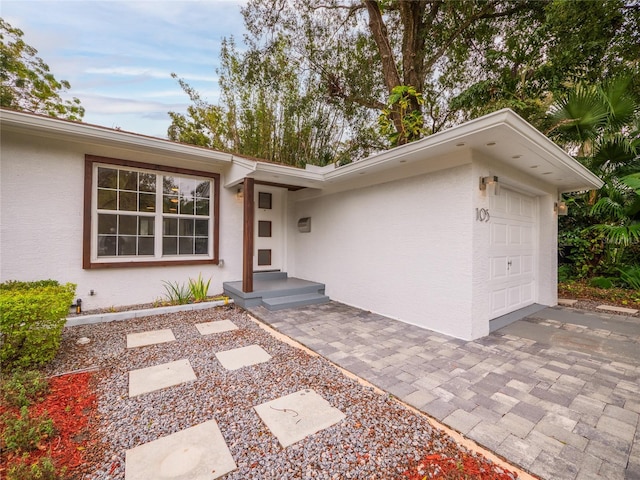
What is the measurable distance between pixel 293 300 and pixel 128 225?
3413 mm

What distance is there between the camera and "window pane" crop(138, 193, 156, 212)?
16.9 feet

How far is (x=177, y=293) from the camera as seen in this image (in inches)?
204

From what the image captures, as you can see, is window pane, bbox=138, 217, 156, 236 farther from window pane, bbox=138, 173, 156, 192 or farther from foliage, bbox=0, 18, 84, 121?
foliage, bbox=0, 18, 84, 121

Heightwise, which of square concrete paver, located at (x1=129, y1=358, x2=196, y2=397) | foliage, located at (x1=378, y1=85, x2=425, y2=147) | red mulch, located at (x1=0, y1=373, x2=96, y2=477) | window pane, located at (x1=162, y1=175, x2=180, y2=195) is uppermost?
foliage, located at (x1=378, y1=85, x2=425, y2=147)

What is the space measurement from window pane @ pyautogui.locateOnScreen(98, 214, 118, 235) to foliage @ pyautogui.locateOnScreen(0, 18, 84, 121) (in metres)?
8.55

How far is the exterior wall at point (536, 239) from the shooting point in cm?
373

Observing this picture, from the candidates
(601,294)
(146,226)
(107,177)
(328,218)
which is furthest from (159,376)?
(601,294)

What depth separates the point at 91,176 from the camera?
4.63 meters

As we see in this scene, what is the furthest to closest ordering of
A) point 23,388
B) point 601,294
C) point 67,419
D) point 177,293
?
point 601,294 < point 177,293 < point 23,388 < point 67,419

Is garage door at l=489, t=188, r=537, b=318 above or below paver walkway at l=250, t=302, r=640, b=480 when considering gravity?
above

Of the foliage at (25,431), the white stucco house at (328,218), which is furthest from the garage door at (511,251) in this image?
the foliage at (25,431)

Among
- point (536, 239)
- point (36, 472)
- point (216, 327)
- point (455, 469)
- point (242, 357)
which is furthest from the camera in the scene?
point (536, 239)

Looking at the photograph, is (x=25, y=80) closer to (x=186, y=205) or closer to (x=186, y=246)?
(x=186, y=205)

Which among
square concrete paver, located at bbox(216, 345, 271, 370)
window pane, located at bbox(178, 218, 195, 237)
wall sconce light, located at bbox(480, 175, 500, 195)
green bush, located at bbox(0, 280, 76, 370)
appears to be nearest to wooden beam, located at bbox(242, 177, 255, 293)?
window pane, located at bbox(178, 218, 195, 237)
